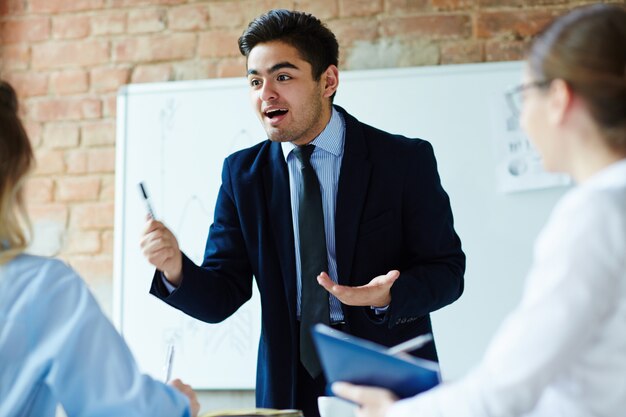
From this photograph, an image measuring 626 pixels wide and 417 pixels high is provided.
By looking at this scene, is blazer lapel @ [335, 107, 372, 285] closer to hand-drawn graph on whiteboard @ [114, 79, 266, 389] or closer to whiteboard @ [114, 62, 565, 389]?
whiteboard @ [114, 62, 565, 389]

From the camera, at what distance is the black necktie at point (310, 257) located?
166 centimetres

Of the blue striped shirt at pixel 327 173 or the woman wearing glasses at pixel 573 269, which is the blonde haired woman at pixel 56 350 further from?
the blue striped shirt at pixel 327 173

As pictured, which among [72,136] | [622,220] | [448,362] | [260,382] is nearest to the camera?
[622,220]

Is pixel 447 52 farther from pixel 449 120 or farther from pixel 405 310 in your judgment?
pixel 405 310

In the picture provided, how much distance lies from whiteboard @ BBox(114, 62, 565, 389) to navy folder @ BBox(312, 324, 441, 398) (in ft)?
5.42

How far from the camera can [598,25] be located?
92 centimetres

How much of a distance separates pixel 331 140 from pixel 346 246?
0.94 feet

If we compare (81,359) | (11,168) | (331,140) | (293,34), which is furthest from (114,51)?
(81,359)

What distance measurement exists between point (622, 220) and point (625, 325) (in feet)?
0.39

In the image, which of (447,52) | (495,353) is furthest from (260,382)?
(447,52)

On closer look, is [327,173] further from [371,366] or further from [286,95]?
[371,366]

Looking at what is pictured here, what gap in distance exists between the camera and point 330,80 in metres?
1.97

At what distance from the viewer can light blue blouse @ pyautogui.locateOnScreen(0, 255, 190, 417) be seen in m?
1.03

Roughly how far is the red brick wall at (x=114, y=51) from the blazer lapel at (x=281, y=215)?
114cm
